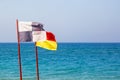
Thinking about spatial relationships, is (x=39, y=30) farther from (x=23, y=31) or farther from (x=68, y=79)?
(x=68, y=79)

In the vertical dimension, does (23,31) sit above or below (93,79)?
above

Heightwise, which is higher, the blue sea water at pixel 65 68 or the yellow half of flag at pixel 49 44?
the yellow half of flag at pixel 49 44

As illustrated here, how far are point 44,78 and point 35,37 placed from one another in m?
13.4

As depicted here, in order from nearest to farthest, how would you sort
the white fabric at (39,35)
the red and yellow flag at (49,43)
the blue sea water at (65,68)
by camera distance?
the white fabric at (39,35) < the red and yellow flag at (49,43) < the blue sea water at (65,68)

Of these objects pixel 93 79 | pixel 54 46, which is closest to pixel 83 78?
pixel 93 79

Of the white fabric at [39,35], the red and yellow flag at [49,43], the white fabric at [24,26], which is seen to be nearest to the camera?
the white fabric at [24,26]

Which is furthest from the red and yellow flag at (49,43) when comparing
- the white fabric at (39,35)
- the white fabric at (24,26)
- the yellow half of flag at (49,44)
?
the white fabric at (24,26)

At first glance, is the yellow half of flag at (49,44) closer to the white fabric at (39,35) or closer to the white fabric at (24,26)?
the white fabric at (39,35)

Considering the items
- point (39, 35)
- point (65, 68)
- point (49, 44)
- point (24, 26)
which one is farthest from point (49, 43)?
point (65, 68)

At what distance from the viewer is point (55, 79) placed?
2347 cm

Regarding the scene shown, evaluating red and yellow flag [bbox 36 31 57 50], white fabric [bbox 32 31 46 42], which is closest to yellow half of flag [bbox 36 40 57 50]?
red and yellow flag [bbox 36 31 57 50]

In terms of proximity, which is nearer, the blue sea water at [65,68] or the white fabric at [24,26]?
the white fabric at [24,26]

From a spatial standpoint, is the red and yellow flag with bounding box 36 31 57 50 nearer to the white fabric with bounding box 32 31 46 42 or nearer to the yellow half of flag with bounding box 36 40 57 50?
the yellow half of flag with bounding box 36 40 57 50

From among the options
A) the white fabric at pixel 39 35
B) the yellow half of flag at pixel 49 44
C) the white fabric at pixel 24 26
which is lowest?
the yellow half of flag at pixel 49 44
